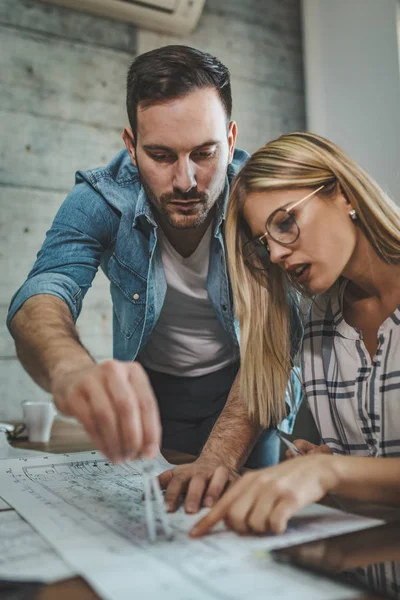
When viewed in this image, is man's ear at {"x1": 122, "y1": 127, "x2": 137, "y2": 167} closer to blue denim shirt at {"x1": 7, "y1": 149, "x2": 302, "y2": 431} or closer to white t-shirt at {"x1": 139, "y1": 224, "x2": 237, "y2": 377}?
blue denim shirt at {"x1": 7, "y1": 149, "x2": 302, "y2": 431}

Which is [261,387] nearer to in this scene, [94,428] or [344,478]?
[344,478]

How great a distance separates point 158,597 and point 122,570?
75 mm

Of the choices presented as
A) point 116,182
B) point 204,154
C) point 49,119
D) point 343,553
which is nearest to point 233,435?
point 343,553

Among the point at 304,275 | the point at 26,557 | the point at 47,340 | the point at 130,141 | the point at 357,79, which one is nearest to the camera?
the point at 26,557

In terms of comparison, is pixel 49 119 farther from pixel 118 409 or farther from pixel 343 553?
pixel 343 553

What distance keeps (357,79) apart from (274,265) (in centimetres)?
182

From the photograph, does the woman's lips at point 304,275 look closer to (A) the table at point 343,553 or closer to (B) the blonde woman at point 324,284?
(B) the blonde woman at point 324,284

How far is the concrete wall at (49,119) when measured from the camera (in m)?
2.42

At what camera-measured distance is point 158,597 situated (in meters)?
0.49

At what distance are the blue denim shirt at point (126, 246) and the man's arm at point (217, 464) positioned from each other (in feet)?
1.00

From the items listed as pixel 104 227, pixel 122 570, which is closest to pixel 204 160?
pixel 104 227

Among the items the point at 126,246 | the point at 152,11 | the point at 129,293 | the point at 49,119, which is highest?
the point at 152,11

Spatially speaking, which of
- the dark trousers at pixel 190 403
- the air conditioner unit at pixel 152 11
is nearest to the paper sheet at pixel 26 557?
the dark trousers at pixel 190 403

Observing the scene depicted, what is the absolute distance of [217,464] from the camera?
96 centimetres
